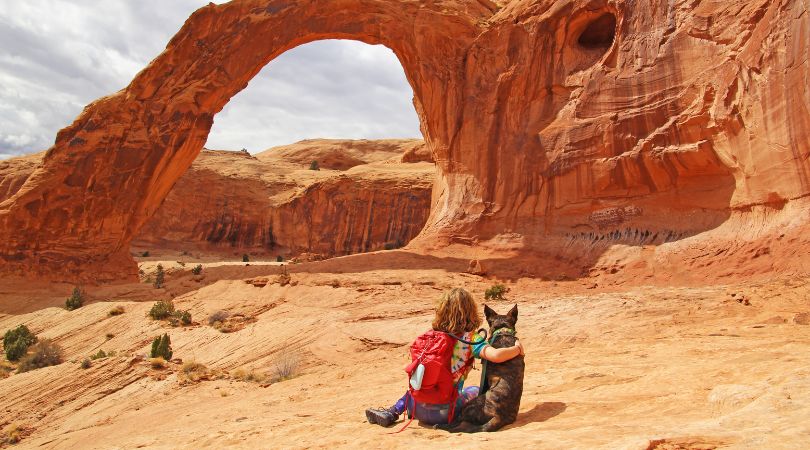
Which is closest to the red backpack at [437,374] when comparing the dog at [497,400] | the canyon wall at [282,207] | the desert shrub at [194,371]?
the dog at [497,400]

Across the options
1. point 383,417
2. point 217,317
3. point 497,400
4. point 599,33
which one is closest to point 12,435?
point 217,317

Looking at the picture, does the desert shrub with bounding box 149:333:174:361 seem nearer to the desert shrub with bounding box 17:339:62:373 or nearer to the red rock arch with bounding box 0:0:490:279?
the desert shrub with bounding box 17:339:62:373

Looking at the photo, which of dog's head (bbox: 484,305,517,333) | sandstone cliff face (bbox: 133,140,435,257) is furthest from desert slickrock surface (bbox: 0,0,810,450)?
sandstone cliff face (bbox: 133,140,435,257)

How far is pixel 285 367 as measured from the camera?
9734 mm

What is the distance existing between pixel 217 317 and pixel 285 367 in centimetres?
430

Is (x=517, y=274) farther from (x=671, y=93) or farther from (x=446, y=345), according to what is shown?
(x=446, y=345)

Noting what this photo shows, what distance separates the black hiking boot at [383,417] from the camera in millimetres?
4916

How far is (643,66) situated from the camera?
1503 centimetres

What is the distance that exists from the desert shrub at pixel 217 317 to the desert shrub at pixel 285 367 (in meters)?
3.55

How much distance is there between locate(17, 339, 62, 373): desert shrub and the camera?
1219 cm

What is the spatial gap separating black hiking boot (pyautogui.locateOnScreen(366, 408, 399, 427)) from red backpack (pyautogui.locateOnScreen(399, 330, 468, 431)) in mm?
234

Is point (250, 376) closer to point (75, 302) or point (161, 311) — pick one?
point (161, 311)

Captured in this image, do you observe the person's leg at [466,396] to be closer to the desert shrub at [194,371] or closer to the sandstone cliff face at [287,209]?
the desert shrub at [194,371]

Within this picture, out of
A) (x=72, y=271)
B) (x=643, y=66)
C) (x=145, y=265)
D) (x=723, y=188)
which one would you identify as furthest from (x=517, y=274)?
(x=145, y=265)
